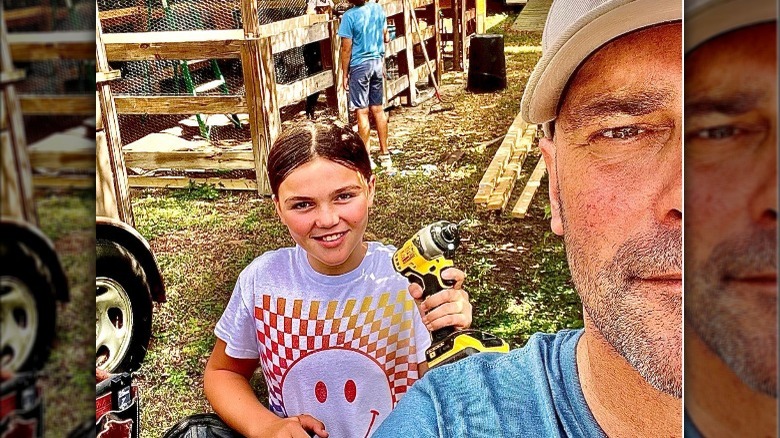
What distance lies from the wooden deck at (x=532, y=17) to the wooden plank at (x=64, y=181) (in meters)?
0.91

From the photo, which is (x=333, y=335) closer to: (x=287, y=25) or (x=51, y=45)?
(x=287, y=25)

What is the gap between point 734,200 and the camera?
0.88 meters

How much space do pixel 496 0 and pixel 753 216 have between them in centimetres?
107

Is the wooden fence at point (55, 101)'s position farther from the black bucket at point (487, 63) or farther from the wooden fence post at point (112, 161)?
the black bucket at point (487, 63)

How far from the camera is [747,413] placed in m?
0.90

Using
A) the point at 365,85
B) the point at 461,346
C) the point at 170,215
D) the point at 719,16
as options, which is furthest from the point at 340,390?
the point at 719,16

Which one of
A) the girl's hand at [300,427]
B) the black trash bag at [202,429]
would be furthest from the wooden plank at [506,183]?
the black trash bag at [202,429]

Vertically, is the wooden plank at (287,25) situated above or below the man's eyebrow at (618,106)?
above

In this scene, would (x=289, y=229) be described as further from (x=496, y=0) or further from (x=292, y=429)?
(x=496, y=0)

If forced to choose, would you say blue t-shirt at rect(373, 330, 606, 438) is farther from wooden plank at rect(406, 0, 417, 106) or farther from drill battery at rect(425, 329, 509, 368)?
wooden plank at rect(406, 0, 417, 106)

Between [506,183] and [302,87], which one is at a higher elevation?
[302,87]

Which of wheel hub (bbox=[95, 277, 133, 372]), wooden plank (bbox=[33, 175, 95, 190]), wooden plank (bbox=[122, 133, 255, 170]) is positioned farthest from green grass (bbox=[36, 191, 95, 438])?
wooden plank (bbox=[122, 133, 255, 170])

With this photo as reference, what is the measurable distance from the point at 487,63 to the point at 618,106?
40cm

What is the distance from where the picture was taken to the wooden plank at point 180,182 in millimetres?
1778
